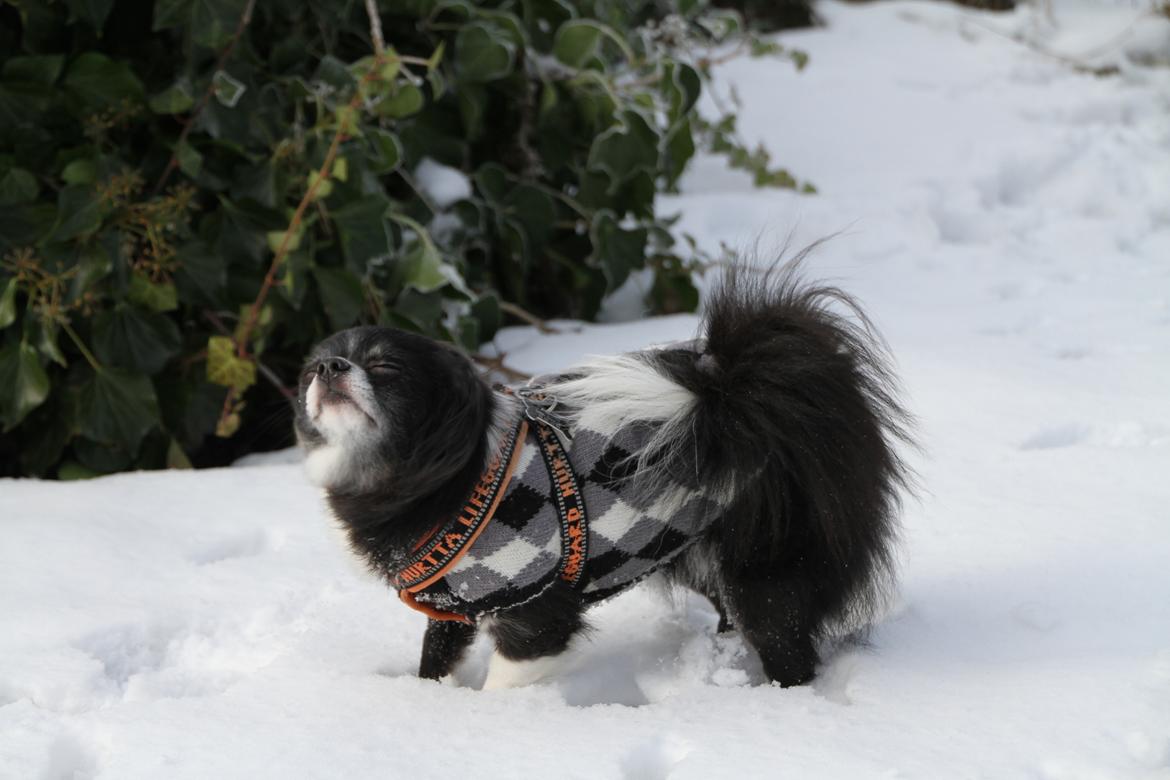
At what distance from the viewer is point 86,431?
298 centimetres

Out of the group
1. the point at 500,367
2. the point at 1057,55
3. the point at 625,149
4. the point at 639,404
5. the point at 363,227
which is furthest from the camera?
the point at 1057,55

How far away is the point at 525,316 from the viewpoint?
3.74m

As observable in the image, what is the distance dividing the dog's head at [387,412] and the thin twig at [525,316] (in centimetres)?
169

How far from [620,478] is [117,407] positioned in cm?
161

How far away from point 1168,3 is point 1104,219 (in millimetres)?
2541

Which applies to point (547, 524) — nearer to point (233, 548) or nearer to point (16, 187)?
point (233, 548)

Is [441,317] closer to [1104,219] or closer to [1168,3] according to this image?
[1104,219]

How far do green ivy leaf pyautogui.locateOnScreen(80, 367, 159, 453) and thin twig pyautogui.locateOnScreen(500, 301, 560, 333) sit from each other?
3.85 ft

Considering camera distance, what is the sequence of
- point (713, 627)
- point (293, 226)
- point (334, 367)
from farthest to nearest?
point (293, 226) < point (713, 627) < point (334, 367)

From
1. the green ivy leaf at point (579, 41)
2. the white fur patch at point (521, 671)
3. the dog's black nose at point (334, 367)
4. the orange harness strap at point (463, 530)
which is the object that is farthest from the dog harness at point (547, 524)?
the green ivy leaf at point (579, 41)

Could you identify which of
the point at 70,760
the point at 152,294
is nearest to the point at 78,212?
the point at 152,294

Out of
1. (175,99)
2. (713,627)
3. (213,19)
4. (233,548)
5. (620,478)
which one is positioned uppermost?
(213,19)

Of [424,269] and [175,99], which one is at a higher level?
[175,99]

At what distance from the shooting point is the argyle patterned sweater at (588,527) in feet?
6.60
